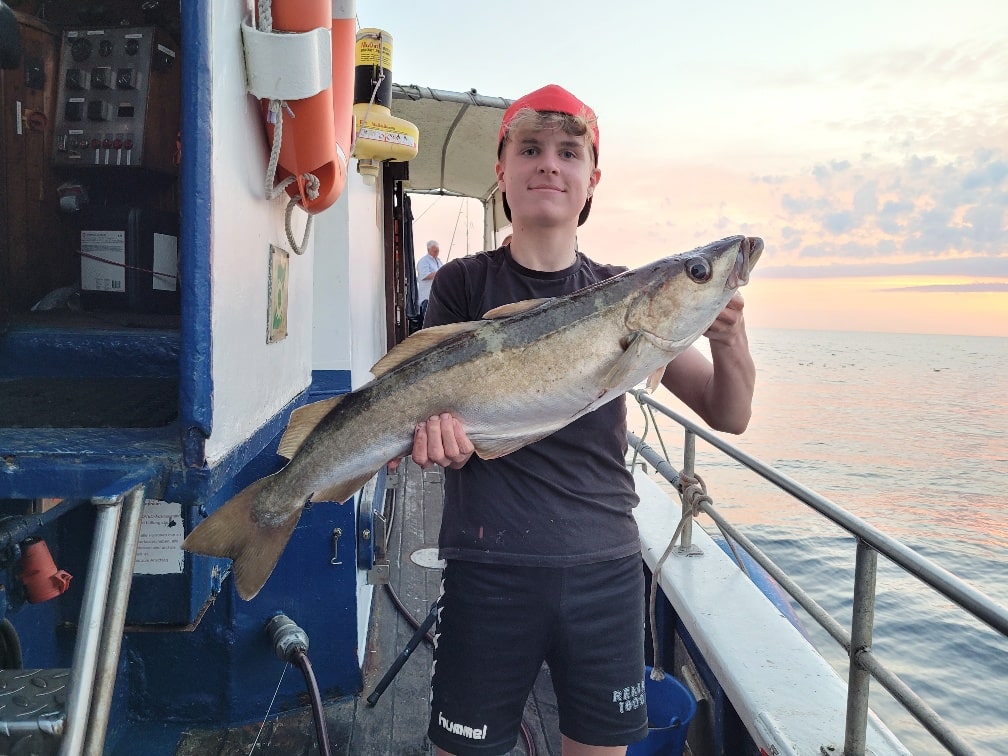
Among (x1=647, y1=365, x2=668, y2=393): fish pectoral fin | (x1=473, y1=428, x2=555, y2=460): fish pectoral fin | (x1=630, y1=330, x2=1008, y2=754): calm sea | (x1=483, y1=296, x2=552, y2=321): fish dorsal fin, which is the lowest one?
(x1=630, y1=330, x2=1008, y2=754): calm sea

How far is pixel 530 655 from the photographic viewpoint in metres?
1.93

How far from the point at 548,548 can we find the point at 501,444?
341 millimetres

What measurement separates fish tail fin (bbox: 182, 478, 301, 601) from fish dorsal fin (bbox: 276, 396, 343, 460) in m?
0.14

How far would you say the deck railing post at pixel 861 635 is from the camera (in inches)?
73.7

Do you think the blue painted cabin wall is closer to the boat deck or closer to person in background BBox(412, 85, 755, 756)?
the boat deck

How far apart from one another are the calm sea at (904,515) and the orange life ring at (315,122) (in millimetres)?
3112

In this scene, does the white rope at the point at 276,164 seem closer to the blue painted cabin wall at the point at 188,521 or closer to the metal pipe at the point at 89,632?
the blue painted cabin wall at the point at 188,521

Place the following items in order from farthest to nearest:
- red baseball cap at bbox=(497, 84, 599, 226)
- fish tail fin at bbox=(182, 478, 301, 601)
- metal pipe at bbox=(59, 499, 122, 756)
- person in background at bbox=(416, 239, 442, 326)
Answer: person in background at bbox=(416, 239, 442, 326), red baseball cap at bbox=(497, 84, 599, 226), fish tail fin at bbox=(182, 478, 301, 601), metal pipe at bbox=(59, 499, 122, 756)

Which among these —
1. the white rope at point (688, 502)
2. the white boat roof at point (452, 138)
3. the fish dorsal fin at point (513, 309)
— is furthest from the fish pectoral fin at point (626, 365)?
the white boat roof at point (452, 138)

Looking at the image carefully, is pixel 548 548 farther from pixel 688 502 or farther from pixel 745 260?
pixel 688 502

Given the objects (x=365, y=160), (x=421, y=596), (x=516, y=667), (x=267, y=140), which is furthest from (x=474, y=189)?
(x=516, y=667)

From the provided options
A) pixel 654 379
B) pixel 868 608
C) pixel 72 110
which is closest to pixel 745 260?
pixel 654 379

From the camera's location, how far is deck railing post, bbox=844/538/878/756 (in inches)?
73.7

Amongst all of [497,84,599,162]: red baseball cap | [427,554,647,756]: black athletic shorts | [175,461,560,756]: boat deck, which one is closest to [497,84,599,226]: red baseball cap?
[497,84,599,162]: red baseball cap
